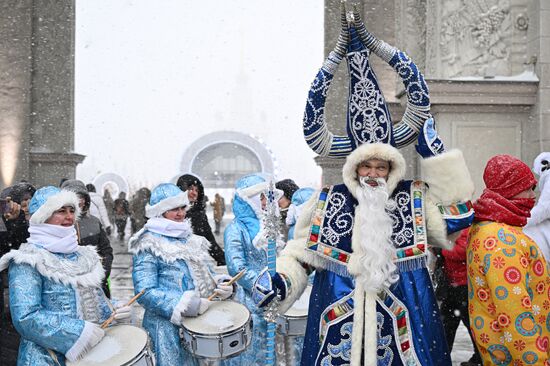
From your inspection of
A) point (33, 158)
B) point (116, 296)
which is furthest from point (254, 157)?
point (116, 296)

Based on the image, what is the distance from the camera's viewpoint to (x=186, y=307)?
142 inches

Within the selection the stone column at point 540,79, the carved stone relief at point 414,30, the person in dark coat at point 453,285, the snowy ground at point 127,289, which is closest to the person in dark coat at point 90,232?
the snowy ground at point 127,289

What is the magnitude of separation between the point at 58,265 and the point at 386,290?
157 cm

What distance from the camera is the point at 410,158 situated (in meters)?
8.18

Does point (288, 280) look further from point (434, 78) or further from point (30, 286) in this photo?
point (434, 78)

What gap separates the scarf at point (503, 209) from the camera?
279 cm

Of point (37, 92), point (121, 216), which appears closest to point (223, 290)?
point (37, 92)

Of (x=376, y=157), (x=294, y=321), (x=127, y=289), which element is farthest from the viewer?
(x=127, y=289)

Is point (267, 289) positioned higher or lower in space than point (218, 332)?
higher

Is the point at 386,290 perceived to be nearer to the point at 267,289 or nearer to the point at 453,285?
the point at 267,289

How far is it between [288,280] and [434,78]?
4.97 m

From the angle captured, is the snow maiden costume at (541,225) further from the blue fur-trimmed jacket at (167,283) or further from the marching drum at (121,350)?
the marching drum at (121,350)

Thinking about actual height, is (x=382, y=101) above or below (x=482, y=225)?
above

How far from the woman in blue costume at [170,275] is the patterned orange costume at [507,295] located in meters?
1.59
